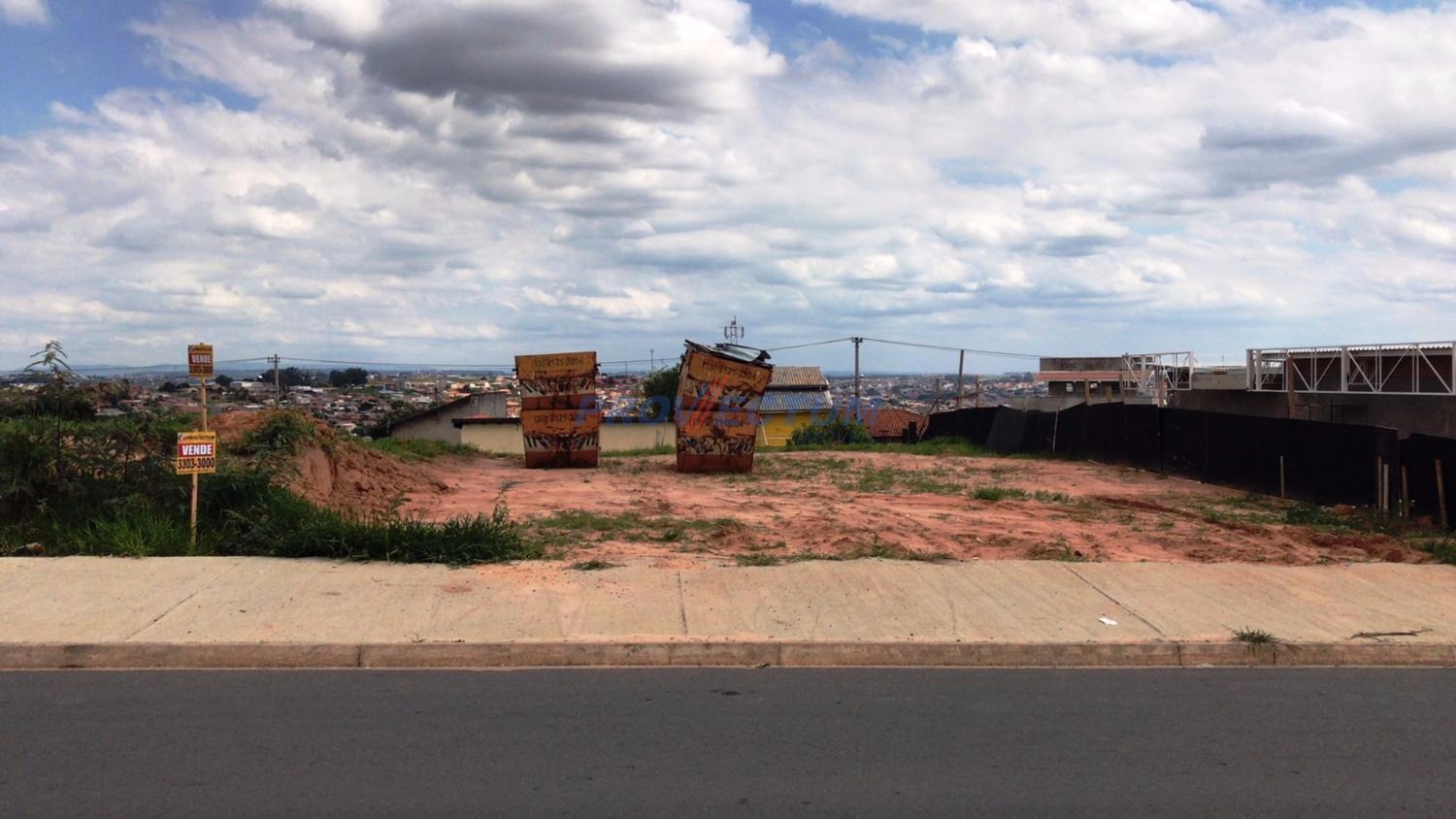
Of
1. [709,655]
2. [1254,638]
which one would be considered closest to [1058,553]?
[1254,638]

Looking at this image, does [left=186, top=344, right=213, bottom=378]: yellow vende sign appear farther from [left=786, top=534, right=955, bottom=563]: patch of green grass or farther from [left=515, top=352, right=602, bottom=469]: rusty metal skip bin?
Result: [left=515, top=352, right=602, bottom=469]: rusty metal skip bin

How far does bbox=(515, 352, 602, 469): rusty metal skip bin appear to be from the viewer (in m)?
23.1

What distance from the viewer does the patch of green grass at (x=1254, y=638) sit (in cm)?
830

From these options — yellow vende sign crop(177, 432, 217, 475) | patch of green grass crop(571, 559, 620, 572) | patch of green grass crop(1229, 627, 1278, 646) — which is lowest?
patch of green grass crop(1229, 627, 1278, 646)

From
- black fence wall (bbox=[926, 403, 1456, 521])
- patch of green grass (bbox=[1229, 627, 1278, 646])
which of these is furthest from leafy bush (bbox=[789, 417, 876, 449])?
patch of green grass (bbox=[1229, 627, 1278, 646])

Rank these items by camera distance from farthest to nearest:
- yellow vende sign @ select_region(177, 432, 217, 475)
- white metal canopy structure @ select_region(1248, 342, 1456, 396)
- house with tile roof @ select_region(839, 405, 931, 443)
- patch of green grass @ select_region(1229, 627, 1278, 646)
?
house with tile roof @ select_region(839, 405, 931, 443), white metal canopy structure @ select_region(1248, 342, 1456, 396), yellow vende sign @ select_region(177, 432, 217, 475), patch of green grass @ select_region(1229, 627, 1278, 646)

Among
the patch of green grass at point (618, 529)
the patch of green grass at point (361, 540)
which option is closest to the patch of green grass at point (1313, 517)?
the patch of green grass at point (618, 529)

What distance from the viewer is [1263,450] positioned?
18.5m

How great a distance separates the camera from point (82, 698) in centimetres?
684

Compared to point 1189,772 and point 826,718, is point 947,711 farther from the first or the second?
point 1189,772

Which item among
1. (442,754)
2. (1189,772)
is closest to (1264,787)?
(1189,772)

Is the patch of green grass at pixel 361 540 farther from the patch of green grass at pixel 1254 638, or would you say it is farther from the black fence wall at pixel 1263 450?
the black fence wall at pixel 1263 450

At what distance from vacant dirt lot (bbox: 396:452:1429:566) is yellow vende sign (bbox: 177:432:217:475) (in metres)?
3.26

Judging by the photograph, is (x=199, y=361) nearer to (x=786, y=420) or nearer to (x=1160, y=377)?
(x=1160, y=377)
